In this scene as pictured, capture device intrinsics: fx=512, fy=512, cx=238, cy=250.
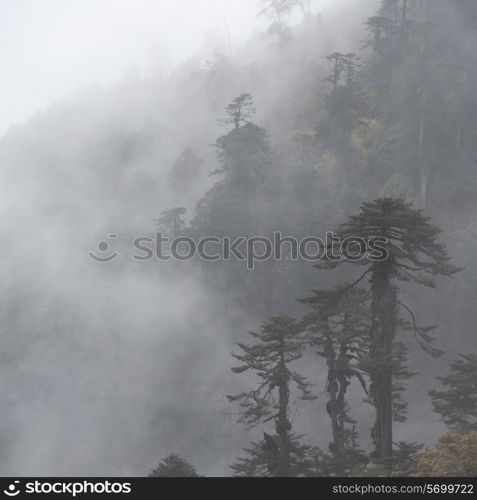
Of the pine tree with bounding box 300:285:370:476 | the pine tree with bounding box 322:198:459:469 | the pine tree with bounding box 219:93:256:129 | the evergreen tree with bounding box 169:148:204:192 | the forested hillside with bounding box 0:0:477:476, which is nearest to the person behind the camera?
the pine tree with bounding box 322:198:459:469

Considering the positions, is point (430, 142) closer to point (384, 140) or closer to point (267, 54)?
point (384, 140)

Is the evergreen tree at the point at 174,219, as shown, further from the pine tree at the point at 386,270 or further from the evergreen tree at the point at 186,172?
the pine tree at the point at 386,270

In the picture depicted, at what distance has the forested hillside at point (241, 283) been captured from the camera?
35.5 metres

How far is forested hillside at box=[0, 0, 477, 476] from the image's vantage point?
1398 inches

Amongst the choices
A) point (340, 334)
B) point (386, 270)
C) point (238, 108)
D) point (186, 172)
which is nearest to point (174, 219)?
point (186, 172)

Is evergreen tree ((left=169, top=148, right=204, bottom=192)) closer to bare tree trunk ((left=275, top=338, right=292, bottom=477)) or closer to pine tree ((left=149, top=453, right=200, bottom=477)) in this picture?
bare tree trunk ((left=275, top=338, right=292, bottom=477))

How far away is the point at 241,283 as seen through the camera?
4441 centimetres

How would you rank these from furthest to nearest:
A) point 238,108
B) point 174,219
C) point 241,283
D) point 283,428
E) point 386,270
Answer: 1. point 238,108
2. point 174,219
3. point 241,283
4. point 283,428
5. point 386,270

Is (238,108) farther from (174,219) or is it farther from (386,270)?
(386,270)

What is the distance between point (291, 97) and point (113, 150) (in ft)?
77.7

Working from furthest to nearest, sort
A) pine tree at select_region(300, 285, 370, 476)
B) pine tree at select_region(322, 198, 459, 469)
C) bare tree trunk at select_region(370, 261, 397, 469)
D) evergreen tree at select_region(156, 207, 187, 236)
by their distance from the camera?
evergreen tree at select_region(156, 207, 187, 236) < pine tree at select_region(300, 285, 370, 476) < bare tree trunk at select_region(370, 261, 397, 469) < pine tree at select_region(322, 198, 459, 469)

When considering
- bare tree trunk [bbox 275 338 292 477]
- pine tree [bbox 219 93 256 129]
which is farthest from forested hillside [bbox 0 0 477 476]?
pine tree [bbox 219 93 256 129]

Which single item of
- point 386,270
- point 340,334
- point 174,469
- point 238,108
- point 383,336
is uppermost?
point 238,108

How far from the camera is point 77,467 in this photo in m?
36.1
